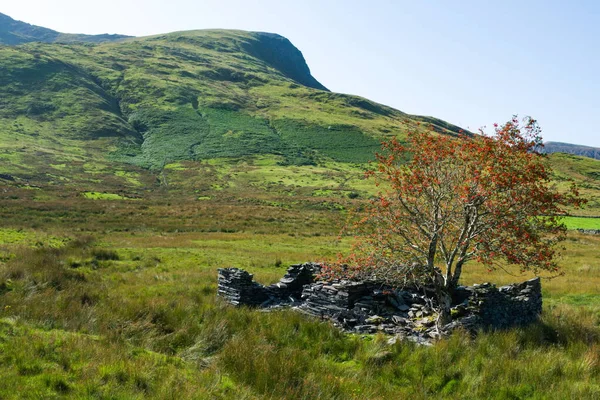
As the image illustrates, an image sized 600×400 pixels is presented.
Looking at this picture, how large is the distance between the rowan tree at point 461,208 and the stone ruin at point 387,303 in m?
0.87

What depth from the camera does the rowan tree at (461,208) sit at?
1288 centimetres

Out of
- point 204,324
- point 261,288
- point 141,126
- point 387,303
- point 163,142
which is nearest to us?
point 204,324

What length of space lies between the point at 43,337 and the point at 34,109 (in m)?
181

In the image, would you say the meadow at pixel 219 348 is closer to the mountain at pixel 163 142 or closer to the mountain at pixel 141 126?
the mountain at pixel 163 142

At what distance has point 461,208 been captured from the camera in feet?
45.4

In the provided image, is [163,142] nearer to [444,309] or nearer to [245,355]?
[444,309]

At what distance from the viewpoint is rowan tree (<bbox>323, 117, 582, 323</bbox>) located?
1288cm

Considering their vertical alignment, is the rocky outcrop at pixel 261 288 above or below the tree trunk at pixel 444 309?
below

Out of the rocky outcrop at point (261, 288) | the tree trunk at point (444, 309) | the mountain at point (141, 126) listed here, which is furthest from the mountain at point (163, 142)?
the tree trunk at point (444, 309)

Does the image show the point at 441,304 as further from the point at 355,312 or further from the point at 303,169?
the point at 303,169

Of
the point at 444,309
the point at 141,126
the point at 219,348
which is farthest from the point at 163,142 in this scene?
the point at 219,348

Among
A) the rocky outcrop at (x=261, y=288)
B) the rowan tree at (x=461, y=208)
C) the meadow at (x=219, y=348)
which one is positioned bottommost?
the rocky outcrop at (x=261, y=288)

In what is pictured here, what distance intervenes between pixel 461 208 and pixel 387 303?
4.63 m

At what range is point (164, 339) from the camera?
10.2 meters
